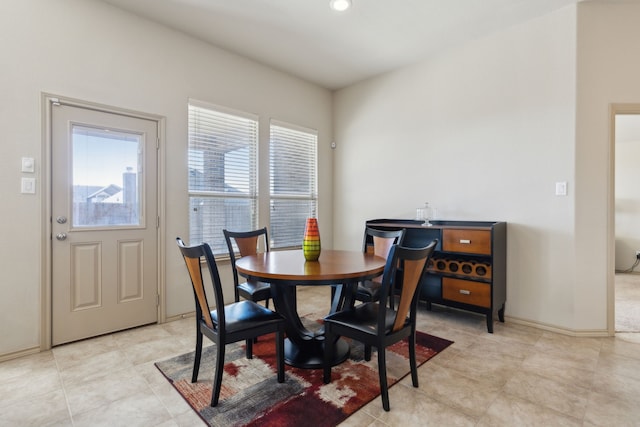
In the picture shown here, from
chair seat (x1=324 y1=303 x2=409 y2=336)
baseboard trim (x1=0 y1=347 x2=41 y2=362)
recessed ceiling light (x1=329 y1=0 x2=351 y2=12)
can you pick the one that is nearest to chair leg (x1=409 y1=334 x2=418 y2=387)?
chair seat (x1=324 y1=303 x2=409 y2=336)

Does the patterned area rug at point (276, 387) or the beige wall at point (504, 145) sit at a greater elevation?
the beige wall at point (504, 145)

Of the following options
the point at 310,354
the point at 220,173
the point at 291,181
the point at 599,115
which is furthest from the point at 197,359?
the point at 599,115

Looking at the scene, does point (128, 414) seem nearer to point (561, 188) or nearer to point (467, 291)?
point (467, 291)

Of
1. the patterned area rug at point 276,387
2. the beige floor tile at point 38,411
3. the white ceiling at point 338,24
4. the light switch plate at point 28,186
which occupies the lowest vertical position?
the beige floor tile at point 38,411

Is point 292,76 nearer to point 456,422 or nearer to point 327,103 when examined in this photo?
point 327,103

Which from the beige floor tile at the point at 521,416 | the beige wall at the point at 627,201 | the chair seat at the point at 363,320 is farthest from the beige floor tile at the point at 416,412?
the beige wall at the point at 627,201

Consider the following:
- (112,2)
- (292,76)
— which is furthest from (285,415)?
(292,76)

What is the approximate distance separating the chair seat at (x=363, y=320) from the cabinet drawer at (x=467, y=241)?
132cm

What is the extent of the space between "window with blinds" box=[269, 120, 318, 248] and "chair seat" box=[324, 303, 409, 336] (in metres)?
2.29

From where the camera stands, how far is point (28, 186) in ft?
8.13

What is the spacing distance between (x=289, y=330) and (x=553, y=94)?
10.2ft

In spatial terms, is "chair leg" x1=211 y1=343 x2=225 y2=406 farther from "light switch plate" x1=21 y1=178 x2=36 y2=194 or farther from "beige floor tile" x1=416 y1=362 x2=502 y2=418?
"light switch plate" x1=21 y1=178 x2=36 y2=194

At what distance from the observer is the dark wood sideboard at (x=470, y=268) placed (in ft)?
9.57

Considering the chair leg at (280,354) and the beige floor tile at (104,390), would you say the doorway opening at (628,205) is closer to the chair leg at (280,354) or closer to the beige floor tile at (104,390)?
the chair leg at (280,354)
